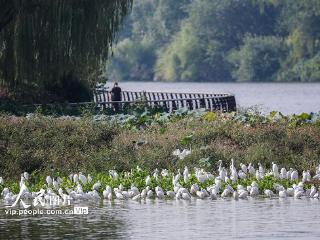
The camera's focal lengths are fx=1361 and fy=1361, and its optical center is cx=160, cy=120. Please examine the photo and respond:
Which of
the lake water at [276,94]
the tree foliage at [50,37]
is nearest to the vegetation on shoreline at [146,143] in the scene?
the tree foliage at [50,37]

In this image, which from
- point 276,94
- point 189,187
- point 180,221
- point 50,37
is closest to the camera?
point 180,221

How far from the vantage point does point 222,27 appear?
13138 cm

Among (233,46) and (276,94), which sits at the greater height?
(233,46)

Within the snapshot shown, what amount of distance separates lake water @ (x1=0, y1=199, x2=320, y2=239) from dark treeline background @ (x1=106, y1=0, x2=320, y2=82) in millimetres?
94835

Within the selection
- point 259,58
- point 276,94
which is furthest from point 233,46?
point 276,94

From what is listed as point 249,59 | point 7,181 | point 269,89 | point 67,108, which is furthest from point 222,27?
point 7,181

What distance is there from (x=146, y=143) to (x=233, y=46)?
328ft

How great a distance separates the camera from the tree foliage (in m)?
35.2

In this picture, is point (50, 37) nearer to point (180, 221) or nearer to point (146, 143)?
point (146, 143)

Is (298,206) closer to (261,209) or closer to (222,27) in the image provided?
(261,209)

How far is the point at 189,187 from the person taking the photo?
26406 mm

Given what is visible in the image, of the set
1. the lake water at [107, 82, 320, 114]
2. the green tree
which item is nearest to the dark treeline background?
the green tree

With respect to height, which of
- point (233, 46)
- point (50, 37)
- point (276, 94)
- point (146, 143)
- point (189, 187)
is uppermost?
point (233, 46)

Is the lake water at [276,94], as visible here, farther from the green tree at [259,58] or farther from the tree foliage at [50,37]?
the tree foliage at [50,37]
